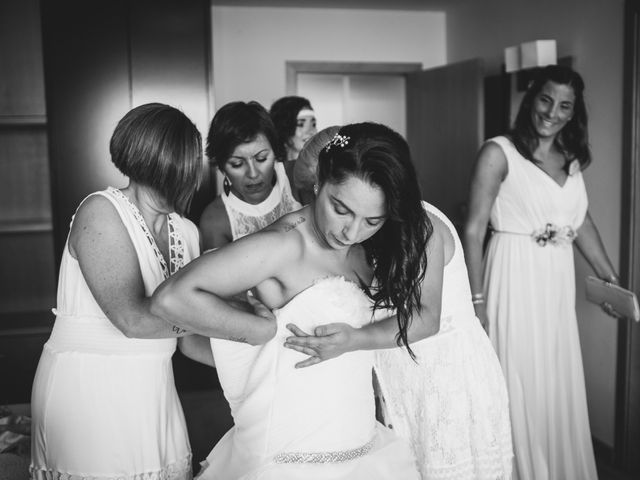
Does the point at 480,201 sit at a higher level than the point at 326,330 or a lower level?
higher

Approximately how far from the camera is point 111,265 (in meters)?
1.60

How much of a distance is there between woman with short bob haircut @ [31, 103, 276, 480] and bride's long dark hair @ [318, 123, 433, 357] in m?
0.39

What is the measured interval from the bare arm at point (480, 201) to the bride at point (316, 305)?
1.31 meters

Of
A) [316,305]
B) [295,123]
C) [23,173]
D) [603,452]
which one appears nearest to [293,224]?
[316,305]

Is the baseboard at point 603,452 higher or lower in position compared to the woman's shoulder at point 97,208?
lower

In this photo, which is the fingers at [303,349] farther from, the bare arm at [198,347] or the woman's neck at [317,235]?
the bare arm at [198,347]

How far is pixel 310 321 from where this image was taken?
1.56 metres

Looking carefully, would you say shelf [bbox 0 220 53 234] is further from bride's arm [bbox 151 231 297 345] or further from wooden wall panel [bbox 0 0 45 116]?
bride's arm [bbox 151 231 297 345]

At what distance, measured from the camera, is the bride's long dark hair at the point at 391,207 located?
4.91ft

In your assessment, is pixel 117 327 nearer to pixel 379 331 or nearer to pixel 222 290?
pixel 222 290

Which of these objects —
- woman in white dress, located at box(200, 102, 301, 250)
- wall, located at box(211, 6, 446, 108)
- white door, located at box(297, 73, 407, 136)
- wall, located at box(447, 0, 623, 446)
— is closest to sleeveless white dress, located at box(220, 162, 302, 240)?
woman in white dress, located at box(200, 102, 301, 250)
